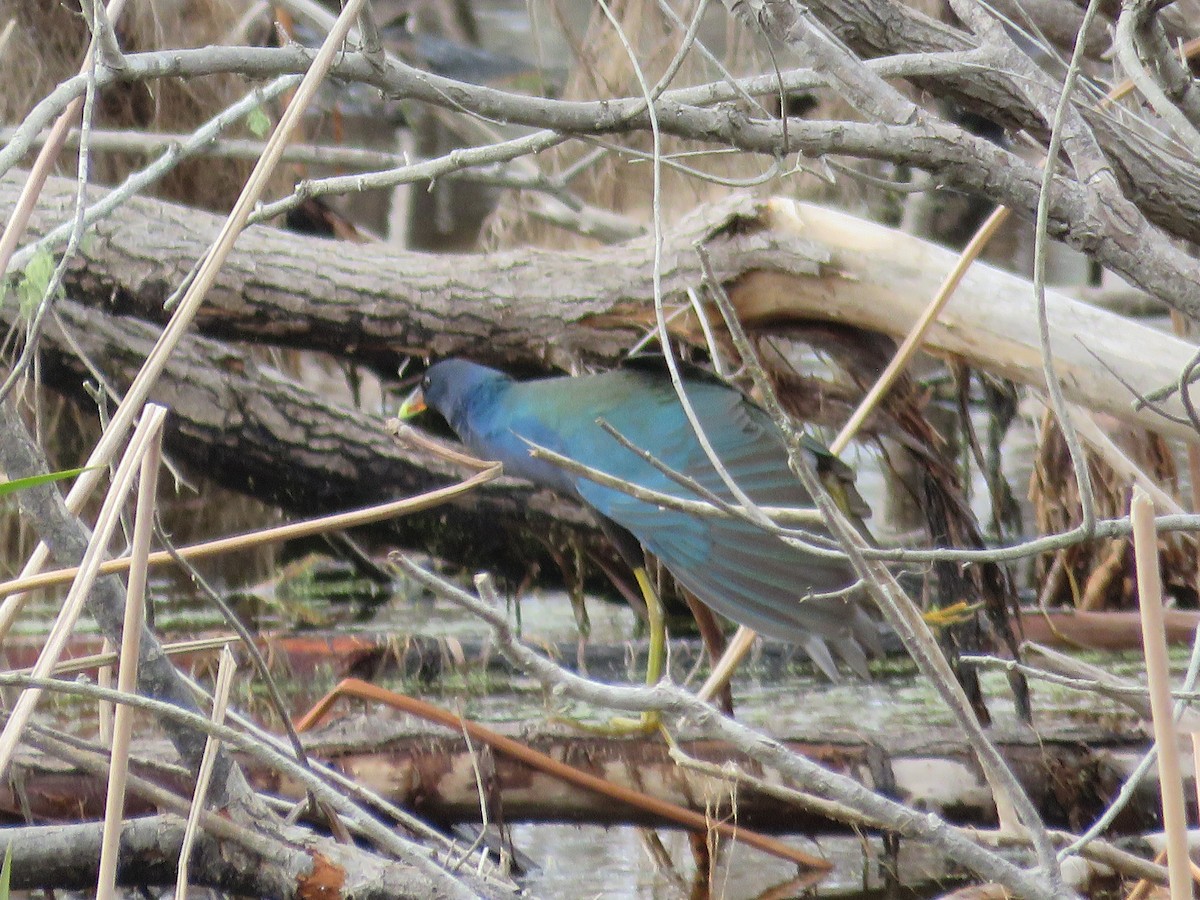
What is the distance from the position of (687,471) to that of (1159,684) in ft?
5.81

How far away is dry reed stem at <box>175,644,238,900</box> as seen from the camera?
1570mm

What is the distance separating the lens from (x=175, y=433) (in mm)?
3352

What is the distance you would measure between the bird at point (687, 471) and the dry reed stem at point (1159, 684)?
996 mm

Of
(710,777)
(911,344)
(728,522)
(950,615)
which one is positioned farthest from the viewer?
(950,615)

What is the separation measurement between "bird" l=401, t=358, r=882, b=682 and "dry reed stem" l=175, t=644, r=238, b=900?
721mm

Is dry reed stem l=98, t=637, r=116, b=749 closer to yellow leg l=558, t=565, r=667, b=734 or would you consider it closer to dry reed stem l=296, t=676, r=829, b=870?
dry reed stem l=296, t=676, r=829, b=870

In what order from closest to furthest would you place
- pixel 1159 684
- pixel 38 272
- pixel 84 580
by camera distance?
pixel 1159 684 < pixel 84 580 < pixel 38 272

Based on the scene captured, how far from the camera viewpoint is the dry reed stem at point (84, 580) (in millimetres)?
1471

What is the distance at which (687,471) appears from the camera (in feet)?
9.51

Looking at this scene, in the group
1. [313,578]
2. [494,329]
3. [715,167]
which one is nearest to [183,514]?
[313,578]

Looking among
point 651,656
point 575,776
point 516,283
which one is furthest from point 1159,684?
point 516,283

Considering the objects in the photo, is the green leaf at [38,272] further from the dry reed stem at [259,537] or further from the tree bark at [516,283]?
the tree bark at [516,283]

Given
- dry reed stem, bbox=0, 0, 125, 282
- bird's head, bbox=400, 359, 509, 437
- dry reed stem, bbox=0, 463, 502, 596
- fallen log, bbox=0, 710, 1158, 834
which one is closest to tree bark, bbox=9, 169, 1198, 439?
bird's head, bbox=400, 359, 509, 437

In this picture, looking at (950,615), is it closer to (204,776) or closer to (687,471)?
(687,471)
